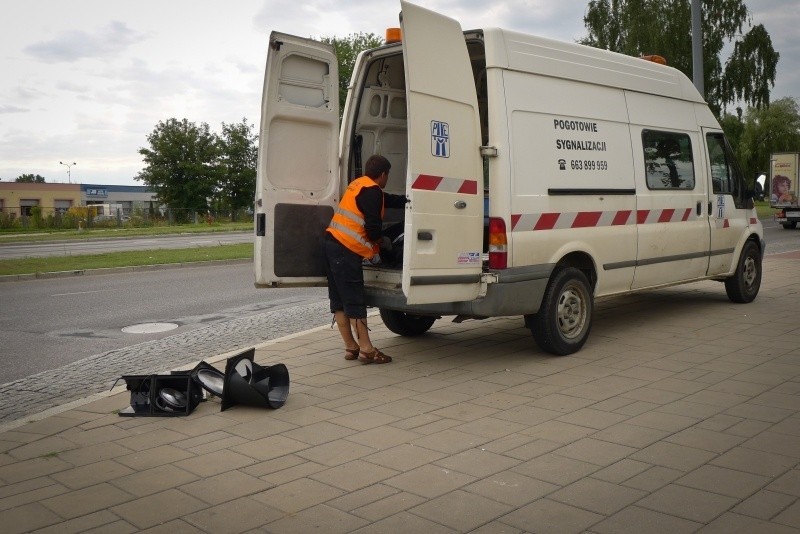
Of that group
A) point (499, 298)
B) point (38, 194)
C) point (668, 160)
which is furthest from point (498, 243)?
point (38, 194)

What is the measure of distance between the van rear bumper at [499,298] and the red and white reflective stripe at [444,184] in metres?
0.71

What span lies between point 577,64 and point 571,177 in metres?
Result: 1.06

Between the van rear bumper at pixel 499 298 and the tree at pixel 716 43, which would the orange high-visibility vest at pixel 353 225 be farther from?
the tree at pixel 716 43

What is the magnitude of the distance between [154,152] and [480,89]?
51.7 m

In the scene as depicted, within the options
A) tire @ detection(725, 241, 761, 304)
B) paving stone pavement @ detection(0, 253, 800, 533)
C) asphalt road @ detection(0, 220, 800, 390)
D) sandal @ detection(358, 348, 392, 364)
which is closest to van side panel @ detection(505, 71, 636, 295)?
paving stone pavement @ detection(0, 253, 800, 533)

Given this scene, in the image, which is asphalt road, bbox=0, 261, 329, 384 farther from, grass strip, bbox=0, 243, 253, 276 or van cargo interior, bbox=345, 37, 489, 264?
van cargo interior, bbox=345, 37, 489, 264

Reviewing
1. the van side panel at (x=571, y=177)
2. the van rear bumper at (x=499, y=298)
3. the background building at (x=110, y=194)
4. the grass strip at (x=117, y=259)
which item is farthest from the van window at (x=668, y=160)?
the background building at (x=110, y=194)

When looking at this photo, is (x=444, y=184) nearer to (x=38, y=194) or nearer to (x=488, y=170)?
(x=488, y=170)

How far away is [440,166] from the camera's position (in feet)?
20.8

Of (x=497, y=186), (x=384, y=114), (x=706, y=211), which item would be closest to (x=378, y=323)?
(x=384, y=114)

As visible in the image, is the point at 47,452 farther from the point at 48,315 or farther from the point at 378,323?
the point at 48,315

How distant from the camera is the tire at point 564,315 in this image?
7164mm

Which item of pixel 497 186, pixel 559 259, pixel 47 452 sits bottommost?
pixel 47 452

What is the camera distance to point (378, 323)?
30.8ft
